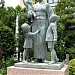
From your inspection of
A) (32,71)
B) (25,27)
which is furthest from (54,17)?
(32,71)

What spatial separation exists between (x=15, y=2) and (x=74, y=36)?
8.62 m

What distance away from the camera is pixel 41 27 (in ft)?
17.8

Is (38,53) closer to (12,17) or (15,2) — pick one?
(12,17)

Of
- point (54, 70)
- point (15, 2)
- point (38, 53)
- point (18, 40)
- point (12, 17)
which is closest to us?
point (54, 70)

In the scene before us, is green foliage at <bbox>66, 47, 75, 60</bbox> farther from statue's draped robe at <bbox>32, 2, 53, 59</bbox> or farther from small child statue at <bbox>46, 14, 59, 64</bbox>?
small child statue at <bbox>46, 14, 59, 64</bbox>

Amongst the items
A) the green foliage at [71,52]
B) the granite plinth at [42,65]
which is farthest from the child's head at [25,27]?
the green foliage at [71,52]

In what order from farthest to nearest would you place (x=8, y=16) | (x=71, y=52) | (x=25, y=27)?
(x=71, y=52) < (x=8, y=16) < (x=25, y=27)

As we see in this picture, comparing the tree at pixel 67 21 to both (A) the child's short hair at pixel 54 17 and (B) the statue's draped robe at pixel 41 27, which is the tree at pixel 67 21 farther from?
(A) the child's short hair at pixel 54 17

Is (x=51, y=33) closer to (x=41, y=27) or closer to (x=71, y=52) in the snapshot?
(x=41, y=27)

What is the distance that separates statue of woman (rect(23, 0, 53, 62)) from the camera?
17.7 ft

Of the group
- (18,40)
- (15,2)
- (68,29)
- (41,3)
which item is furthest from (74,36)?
(15,2)

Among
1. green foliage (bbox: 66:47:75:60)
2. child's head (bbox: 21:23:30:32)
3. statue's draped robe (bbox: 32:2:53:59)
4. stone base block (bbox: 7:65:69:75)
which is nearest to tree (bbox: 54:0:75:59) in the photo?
green foliage (bbox: 66:47:75:60)

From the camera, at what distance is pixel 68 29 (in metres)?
12.5

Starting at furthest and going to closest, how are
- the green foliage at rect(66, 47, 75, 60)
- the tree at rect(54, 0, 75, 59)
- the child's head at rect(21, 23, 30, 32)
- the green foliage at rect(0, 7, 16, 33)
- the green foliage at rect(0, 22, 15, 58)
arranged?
1. the tree at rect(54, 0, 75, 59)
2. the green foliage at rect(66, 47, 75, 60)
3. the green foliage at rect(0, 7, 16, 33)
4. the green foliage at rect(0, 22, 15, 58)
5. the child's head at rect(21, 23, 30, 32)
